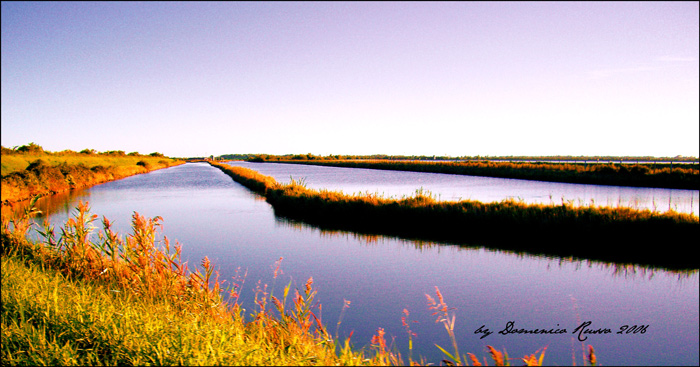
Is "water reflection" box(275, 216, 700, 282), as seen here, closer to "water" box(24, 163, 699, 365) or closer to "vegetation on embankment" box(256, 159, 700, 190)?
"water" box(24, 163, 699, 365)

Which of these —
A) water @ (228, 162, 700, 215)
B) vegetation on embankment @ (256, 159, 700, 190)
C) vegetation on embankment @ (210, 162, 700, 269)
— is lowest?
vegetation on embankment @ (210, 162, 700, 269)

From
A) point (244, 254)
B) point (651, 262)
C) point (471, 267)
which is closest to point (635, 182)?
point (651, 262)

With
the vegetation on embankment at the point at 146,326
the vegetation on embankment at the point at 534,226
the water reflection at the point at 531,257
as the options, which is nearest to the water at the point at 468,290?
the water reflection at the point at 531,257

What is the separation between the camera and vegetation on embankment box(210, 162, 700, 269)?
38.4ft

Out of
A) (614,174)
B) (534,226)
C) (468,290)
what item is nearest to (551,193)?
(614,174)

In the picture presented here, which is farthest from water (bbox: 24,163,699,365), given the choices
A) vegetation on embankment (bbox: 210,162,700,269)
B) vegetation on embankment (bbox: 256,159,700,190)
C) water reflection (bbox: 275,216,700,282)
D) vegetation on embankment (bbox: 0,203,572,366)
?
vegetation on embankment (bbox: 256,159,700,190)

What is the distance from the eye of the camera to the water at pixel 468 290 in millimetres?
6262

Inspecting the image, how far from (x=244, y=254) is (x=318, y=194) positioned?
371 inches

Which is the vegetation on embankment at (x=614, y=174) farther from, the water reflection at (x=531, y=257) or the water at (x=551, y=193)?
the water reflection at (x=531, y=257)

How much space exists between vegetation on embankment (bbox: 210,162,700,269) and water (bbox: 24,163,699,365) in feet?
4.55

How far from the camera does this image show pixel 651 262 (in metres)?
10.5

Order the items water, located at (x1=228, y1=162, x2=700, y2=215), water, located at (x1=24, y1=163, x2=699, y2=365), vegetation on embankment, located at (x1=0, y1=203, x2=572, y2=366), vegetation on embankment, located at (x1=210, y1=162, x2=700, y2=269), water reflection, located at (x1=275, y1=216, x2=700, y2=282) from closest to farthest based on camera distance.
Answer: vegetation on embankment, located at (x1=0, y1=203, x2=572, y2=366) < water, located at (x1=24, y1=163, x2=699, y2=365) < water reflection, located at (x1=275, y1=216, x2=700, y2=282) < vegetation on embankment, located at (x1=210, y1=162, x2=700, y2=269) < water, located at (x1=228, y1=162, x2=700, y2=215)

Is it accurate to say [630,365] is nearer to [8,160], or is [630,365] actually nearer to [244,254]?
[244,254]

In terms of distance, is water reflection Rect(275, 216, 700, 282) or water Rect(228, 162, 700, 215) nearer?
water reflection Rect(275, 216, 700, 282)
